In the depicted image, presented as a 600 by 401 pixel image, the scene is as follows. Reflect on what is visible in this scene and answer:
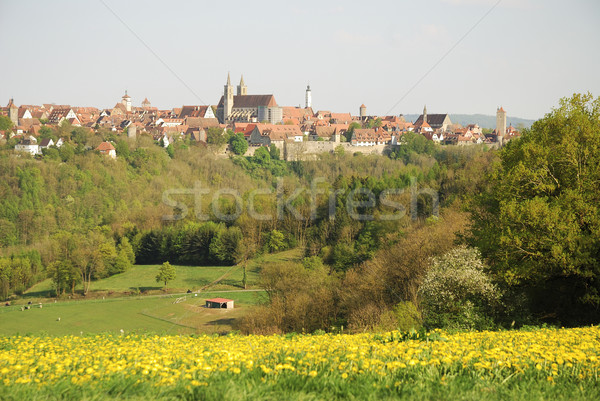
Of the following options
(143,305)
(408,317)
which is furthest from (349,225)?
(408,317)

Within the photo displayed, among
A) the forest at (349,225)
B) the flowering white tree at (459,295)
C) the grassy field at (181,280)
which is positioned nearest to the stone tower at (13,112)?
the forest at (349,225)

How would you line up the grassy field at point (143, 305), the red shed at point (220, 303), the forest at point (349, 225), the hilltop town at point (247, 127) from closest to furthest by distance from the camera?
the forest at point (349, 225) < the grassy field at point (143, 305) < the red shed at point (220, 303) < the hilltop town at point (247, 127)

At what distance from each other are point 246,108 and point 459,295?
412 feet

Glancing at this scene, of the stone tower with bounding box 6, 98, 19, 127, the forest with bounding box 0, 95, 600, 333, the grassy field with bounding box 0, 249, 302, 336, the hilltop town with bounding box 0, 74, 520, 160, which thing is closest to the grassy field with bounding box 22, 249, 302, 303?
the grassy field with bounding box 0, 249, 302, 336

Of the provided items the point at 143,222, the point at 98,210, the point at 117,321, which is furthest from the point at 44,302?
the point at 98,210

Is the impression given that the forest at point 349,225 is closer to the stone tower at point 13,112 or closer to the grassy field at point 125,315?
the grassy field at point 125,315

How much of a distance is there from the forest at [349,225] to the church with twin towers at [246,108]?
33333mm

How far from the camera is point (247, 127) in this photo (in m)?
114

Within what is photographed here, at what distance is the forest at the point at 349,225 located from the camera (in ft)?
47.9

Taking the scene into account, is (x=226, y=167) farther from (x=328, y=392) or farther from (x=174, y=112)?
(x=328, y=392)

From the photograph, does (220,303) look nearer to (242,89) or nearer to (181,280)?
(181,280)

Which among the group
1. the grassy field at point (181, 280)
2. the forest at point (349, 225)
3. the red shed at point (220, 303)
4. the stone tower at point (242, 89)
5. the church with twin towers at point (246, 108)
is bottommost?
the grassy field at point (181, 280)

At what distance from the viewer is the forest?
575 inches

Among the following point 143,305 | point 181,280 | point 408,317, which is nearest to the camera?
point 408,317
